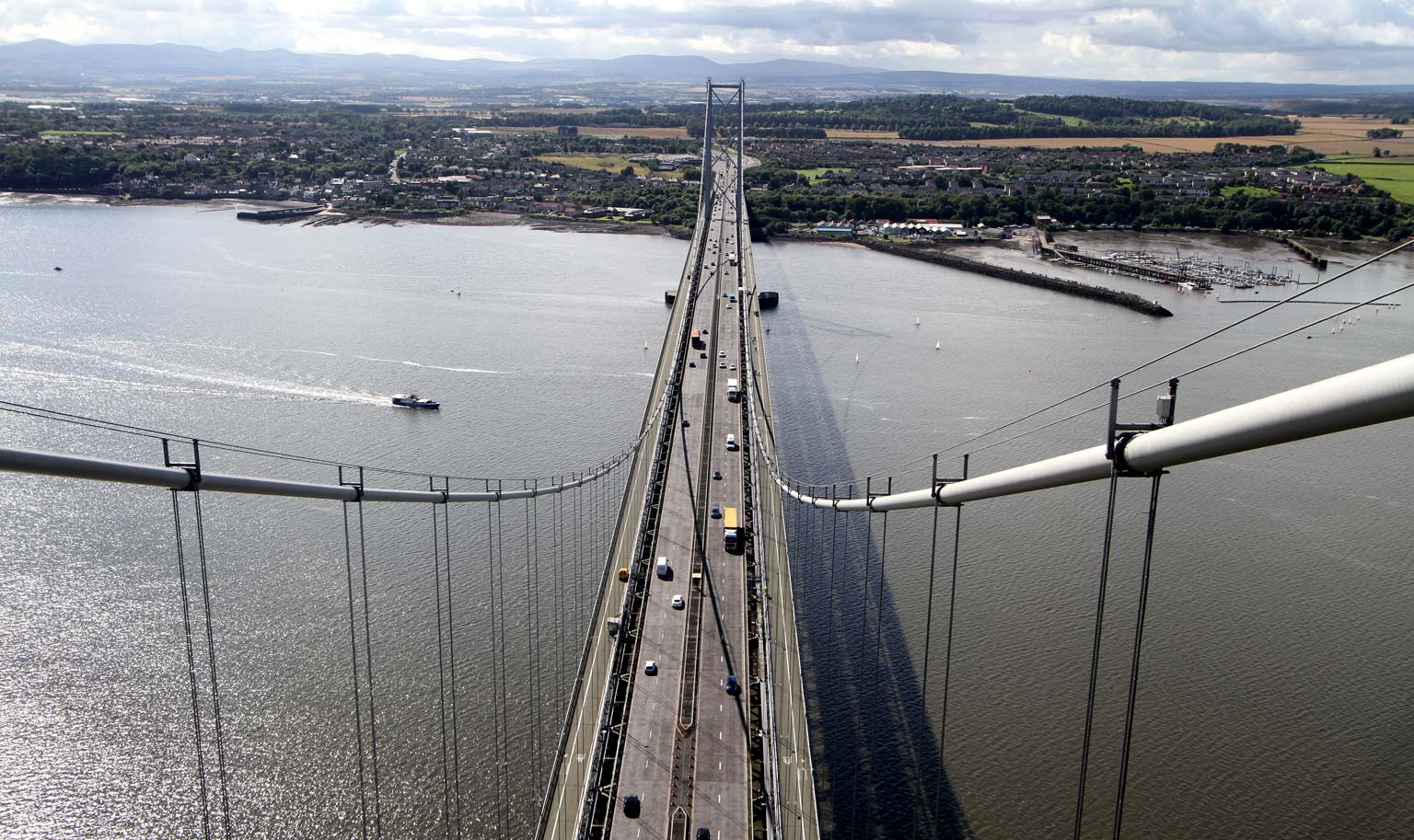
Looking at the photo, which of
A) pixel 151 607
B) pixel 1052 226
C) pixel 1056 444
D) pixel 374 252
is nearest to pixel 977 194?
pixel 1052 226

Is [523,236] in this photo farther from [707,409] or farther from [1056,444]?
[1056,444]

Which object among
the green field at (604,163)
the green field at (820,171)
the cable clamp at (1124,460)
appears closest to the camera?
the cable clamp at (1124,460)

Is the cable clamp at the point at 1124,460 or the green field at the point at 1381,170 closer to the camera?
the cable clamp at the point at 1124,460

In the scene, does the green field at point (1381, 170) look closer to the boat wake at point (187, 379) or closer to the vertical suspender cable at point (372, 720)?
the boat wake at point (187, 379)

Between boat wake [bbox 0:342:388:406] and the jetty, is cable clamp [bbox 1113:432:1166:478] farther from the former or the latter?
the jetty

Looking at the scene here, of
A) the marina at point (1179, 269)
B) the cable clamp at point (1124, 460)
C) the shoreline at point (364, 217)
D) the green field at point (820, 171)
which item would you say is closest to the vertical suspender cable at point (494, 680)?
the cable clamp at point (1124, 460)

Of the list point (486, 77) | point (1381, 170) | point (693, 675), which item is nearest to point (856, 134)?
point (1381, 170)
